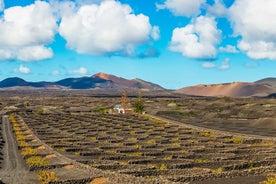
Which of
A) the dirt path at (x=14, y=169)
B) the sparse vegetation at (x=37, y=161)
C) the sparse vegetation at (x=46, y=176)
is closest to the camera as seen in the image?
the sparse vegetation at (x=46, y=176)

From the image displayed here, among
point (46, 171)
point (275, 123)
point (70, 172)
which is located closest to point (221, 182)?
point (70, 172)

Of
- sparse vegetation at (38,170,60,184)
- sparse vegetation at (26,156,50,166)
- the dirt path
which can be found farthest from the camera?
sparse vegetation at (26,156,50,166)

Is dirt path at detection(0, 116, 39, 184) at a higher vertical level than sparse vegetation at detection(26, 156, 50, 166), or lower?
lower

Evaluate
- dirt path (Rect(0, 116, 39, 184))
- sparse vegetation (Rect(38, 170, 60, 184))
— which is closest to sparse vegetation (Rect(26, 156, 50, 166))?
dirt path (Rect(0, 116, 39, 184))

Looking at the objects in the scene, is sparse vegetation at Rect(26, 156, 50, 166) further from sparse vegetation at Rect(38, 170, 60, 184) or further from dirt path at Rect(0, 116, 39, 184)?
sparse vegetation at Rect(38, 170, 60, 184)

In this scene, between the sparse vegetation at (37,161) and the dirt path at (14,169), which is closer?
the dirt path at (14,169)

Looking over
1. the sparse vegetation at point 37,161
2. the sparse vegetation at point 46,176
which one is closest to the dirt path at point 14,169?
the sparse vegetation at point 46,176

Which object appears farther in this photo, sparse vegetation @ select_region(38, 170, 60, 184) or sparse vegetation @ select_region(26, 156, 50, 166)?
sparse vegetation @ select_region(26, 156, 50, 166)

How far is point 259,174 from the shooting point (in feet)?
104

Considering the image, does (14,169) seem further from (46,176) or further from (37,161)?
(46,176)

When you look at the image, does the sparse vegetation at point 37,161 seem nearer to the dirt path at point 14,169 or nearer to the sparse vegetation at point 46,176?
the dirt path at point 14,169

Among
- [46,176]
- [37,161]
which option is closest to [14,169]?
[37,161]

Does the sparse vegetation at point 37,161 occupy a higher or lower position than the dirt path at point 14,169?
higher

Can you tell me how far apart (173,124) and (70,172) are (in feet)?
180
